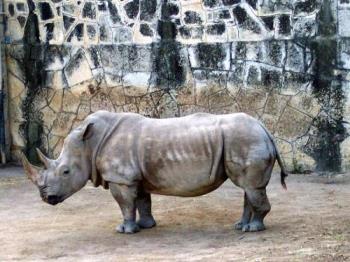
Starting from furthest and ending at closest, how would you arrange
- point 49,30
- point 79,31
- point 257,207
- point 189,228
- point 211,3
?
point 49,30 < point 79,31 < point 211,3 < point 189,228 < point 257,207

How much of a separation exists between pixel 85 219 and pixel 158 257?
205cm

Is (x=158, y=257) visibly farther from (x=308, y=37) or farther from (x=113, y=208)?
(x=308, y=37)

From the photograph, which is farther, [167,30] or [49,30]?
[49,30]

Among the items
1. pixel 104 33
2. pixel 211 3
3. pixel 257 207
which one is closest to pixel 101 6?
pixel 104 33

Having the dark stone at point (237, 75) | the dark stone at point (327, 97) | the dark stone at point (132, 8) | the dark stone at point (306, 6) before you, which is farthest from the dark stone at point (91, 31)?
the dark stone at point (327, 97)

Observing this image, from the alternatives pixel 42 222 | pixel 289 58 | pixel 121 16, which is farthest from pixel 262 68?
pixel 42 222

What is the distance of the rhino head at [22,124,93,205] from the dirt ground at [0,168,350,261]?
42 centimetres

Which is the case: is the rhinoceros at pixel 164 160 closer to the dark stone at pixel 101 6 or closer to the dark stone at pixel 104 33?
the dark stone at pixel 104 33

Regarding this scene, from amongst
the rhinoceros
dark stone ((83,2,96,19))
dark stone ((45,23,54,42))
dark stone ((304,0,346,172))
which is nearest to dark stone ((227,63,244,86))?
dark stone ((304,0,346,172))

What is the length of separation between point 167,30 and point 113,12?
88 cm

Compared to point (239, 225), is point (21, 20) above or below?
above

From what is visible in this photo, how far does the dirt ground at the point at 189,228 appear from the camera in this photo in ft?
20.2

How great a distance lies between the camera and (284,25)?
33.0ft

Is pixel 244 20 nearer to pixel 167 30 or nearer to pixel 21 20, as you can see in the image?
pixel 167 30
